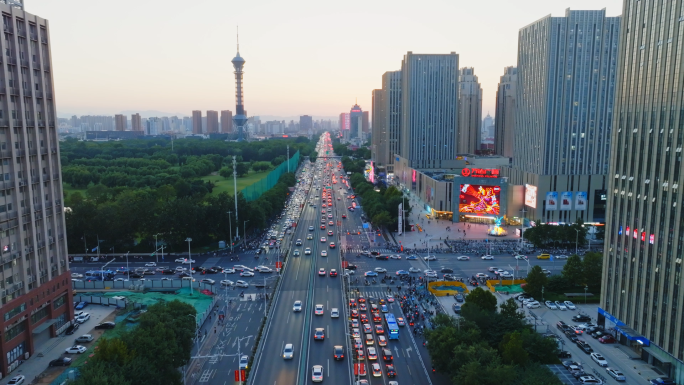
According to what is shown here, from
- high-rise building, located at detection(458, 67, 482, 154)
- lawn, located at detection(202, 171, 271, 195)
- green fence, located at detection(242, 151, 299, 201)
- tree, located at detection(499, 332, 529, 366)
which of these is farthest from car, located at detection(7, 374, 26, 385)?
high-rise building, located at detection(458, 67, 482, 154)

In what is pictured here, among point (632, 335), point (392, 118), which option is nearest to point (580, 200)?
point (632, 335)

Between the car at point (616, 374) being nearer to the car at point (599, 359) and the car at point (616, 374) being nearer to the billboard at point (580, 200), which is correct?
the car at point (599, 359)

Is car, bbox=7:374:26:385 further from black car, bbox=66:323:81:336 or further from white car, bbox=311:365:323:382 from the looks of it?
white car, bbox=311:365:323:382

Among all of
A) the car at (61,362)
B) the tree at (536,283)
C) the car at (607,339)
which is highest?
the tree at (536,283)

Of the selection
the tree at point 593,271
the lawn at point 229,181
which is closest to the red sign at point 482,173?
the tree at point 593,271

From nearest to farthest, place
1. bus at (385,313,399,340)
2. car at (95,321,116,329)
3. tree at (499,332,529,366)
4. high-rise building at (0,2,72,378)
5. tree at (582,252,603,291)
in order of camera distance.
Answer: tree at (499,332,529,366)
high-rise building at (0,2,72,378)
bus at (385,313,399,340)
car at (95,321,116,329)
tree at (582,252,603,291)

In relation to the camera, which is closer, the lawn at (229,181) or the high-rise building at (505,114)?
the lawn at (229,181)

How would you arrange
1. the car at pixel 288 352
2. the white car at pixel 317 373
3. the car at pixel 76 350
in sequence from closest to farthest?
the white car at pixel 317 373
the car at pixel 288 352
the car at pixel 76 350

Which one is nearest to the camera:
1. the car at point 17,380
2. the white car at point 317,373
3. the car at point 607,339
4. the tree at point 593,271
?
the car at point 17,380
